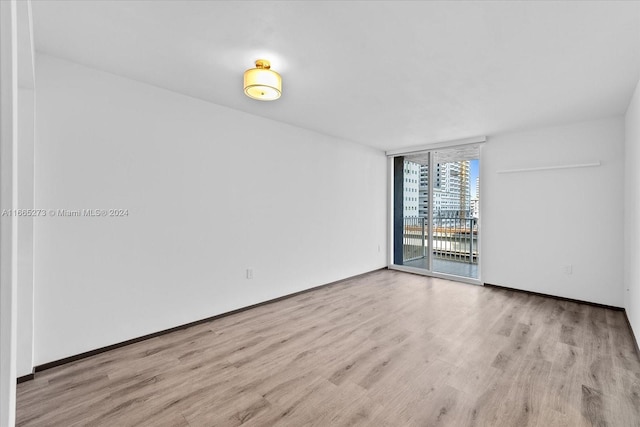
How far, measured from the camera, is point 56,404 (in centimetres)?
181

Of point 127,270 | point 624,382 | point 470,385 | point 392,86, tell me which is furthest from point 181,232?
point 624,382

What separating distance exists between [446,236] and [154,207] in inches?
219

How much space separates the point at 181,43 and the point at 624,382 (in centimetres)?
401

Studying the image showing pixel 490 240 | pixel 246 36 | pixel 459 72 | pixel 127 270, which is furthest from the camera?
pixel 490 240

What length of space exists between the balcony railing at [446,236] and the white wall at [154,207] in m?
2.51

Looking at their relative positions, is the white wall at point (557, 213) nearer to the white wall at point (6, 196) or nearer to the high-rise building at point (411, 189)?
the high-rise building at point (411, 189)

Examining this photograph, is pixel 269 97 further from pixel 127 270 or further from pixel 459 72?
pixel 127 270

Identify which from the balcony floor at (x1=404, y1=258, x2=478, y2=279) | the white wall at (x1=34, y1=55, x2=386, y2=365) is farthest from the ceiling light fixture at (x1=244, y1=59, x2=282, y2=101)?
the balcony floor at (x1=404, y1=258, x2=478, y2=279)

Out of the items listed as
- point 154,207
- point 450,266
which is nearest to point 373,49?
point 154,207

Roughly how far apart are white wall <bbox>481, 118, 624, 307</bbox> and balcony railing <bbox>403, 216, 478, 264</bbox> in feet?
4.16

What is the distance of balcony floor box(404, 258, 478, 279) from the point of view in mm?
5273

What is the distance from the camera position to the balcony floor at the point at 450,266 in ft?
17.3

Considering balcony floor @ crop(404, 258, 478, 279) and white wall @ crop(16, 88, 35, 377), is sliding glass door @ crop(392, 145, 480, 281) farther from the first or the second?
white wall @ crop(16, 88, 35, 377)

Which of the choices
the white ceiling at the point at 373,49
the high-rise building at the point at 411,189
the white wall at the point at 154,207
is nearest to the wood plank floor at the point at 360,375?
the white wall at the point at 154,207
